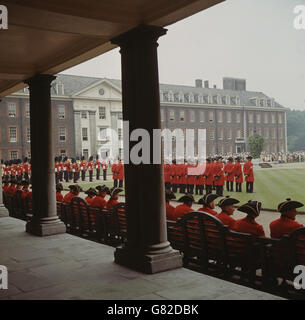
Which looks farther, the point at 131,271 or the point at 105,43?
the point at 105,43

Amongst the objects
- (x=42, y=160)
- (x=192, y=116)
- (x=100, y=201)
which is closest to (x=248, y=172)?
(x=100, y=201)

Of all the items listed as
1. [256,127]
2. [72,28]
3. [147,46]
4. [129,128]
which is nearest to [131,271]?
[129,128]

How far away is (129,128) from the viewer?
6.31 meters

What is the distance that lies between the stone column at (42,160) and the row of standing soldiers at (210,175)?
33.3 feet

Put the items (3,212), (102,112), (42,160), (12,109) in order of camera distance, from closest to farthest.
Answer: (42,160)
(3,212)
(12,109)
(102,112)

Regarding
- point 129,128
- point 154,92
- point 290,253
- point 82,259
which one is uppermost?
point 154,92

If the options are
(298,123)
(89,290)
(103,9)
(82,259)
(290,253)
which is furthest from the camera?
(298,123)

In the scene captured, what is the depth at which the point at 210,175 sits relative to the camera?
1892 centimetres

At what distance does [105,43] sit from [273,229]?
4.31 m

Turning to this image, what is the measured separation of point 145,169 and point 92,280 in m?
1.83

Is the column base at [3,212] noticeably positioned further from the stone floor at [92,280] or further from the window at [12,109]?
the window at [12,109]

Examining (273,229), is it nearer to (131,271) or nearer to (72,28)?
(131,271)

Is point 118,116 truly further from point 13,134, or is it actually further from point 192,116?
point 13,134

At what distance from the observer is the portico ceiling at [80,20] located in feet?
18.1
